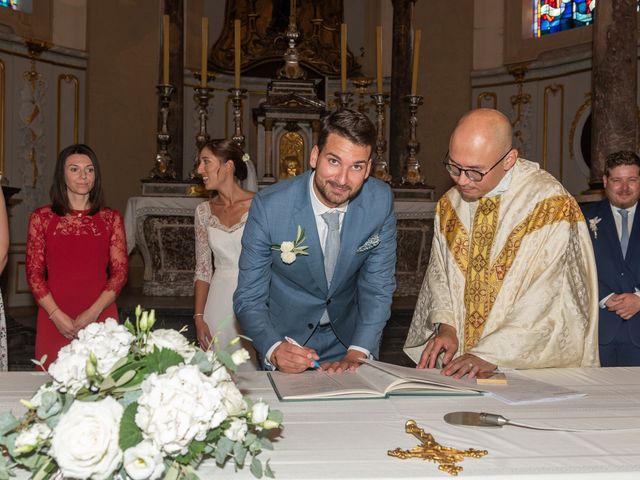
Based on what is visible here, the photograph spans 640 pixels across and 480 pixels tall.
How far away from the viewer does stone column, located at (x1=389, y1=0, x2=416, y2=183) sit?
10.2 meters

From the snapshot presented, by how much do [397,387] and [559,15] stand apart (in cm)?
1078

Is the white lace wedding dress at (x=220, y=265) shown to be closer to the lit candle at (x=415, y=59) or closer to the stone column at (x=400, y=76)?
the lit candle at (x=415, y=59)

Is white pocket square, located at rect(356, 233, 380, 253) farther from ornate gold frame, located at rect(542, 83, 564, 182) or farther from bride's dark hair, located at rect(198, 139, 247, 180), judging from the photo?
ornate gold frame, located at rect(542, 83, 564, 182)

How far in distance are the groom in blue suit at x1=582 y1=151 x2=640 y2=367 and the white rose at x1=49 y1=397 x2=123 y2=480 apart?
3.32 metres

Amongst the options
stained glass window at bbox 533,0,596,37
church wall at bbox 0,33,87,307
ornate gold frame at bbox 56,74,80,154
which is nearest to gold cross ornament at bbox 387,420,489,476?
church wall at bbox 0,33,87,307

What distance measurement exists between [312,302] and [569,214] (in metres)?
1.08

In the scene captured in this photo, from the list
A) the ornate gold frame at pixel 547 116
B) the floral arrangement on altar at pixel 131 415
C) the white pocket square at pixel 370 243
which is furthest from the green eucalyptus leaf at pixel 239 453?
the ornate gold frame at pixel 547 116

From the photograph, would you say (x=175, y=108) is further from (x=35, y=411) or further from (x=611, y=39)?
(x=35, y=411)

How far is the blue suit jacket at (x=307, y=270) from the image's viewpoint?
2904 mm

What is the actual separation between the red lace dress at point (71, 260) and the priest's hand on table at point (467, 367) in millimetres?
2156

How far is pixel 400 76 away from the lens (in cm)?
1032

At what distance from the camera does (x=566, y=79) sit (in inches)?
445

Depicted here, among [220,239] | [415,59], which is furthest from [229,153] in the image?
[415,59]

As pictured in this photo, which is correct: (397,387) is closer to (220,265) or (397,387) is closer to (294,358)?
(294,358)
